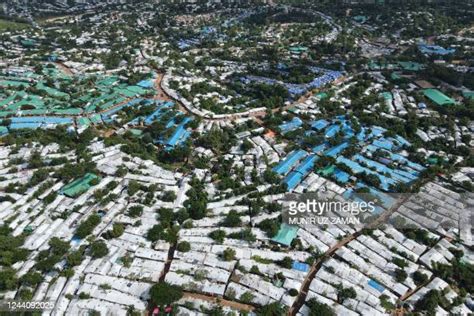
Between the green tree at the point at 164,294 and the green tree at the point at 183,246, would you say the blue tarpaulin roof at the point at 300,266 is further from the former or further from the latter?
the green tree at the point at 164,294

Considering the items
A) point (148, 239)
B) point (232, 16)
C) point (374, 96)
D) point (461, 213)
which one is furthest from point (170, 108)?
point (232, 16)

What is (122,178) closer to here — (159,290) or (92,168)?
(92,168)

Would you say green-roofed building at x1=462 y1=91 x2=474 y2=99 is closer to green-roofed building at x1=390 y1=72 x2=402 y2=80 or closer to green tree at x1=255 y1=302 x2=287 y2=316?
green-roofed building at x1=390 y1=72 x2=402 y2=80

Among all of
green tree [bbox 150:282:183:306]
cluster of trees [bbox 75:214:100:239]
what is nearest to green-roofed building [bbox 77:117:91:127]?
cluster of trees [bbox 75:214:100:239]

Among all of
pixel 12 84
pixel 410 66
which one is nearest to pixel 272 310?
pixel 12 84

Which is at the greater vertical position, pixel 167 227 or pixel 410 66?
pixel 167 227

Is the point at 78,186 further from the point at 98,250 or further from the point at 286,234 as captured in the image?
the point at 286,234
